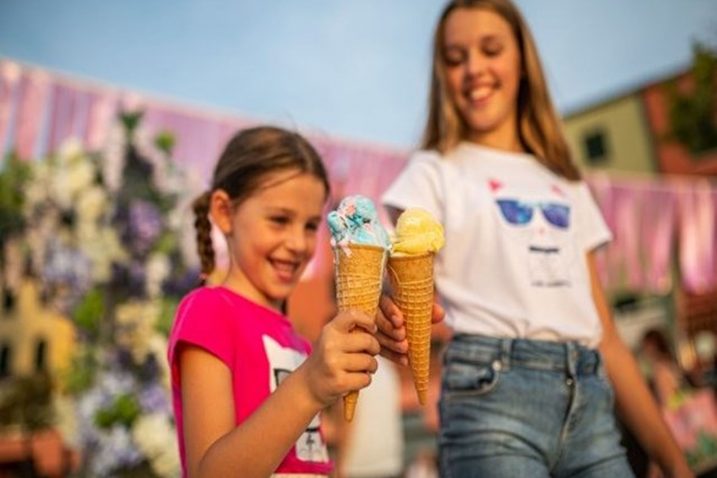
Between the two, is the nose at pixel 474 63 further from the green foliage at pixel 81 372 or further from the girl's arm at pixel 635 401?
the green foliage at pixel 81 372

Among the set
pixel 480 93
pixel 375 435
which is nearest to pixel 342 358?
pixel 480 93

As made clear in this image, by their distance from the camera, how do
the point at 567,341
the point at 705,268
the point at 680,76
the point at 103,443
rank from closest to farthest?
the point at 567,341, the point at 103,443, the point at 705,268, the point at 680,76

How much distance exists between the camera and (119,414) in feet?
8.52

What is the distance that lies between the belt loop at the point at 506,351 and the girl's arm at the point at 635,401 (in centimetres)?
52

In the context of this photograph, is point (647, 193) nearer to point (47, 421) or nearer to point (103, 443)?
point (103, 443)

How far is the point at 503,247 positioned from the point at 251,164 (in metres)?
0.67

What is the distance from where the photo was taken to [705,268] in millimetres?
10000

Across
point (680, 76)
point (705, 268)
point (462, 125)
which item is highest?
point (680, 76)

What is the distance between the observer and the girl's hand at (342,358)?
2.60 feet

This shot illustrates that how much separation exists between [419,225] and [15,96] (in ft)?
12.2

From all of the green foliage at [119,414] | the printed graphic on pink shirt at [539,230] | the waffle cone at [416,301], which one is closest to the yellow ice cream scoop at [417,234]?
the waffle cone at [416,301]

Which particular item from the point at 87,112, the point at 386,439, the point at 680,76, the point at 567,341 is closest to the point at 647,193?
the point at 386,439

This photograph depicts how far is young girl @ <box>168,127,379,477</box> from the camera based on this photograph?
0.83 m

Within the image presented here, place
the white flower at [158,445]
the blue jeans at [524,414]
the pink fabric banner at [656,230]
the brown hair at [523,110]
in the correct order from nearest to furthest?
the blue jeans at [524,414], the brown hair at [523,110], the white flower at [158,445], the pink fabric banner at [656,230]
